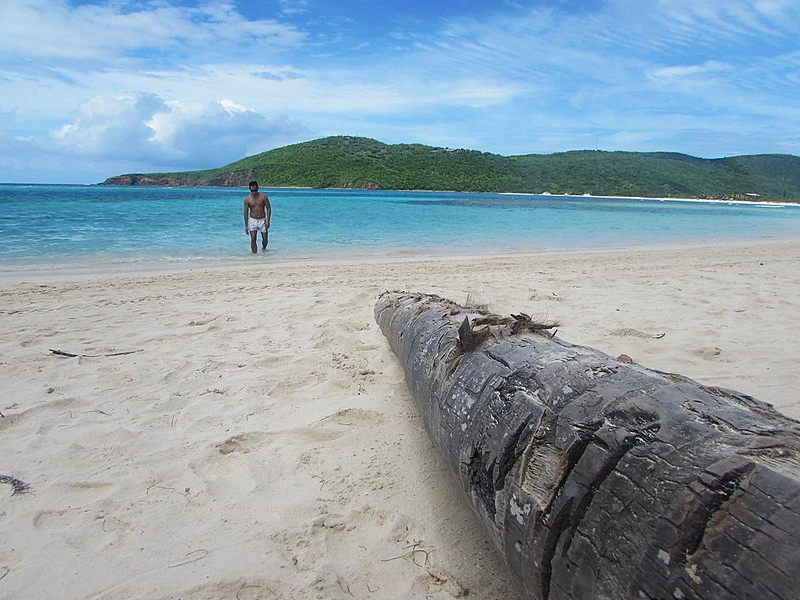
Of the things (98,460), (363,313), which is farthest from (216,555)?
(363,313)

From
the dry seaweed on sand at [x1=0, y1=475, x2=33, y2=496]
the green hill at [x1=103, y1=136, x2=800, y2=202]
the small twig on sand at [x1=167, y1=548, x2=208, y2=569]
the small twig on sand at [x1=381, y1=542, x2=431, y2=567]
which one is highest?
the green hill at [x1=103, y1=136, x2=800, y2=202]

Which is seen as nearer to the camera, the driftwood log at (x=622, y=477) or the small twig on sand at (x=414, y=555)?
the driftwood log at (x=622, y=477)

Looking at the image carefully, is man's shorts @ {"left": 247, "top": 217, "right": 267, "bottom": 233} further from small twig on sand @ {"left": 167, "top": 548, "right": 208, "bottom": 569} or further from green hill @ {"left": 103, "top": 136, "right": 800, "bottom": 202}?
green hill @ {"left": 103, "top": 136, "right": 800, "bottom": 202}

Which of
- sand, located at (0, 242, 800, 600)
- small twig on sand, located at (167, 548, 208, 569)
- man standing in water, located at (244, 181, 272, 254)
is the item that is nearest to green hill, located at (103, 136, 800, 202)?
man standing in water, located at (244, 181, 272, 254)

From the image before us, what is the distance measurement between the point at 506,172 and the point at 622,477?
104 meters

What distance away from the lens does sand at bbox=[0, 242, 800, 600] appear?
209 centimetres

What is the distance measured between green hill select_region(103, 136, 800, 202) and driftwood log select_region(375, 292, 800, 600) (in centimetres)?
9078

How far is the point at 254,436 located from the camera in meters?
3.11

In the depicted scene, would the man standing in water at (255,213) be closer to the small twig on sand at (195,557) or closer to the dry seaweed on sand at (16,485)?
the dry seaweed on sand at (16,485)

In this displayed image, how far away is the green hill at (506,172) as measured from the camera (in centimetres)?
9194

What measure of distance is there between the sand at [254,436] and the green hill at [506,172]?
286 ft

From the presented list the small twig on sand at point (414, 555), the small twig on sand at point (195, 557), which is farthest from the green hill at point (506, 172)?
the small twig on sand at point (195, 557)

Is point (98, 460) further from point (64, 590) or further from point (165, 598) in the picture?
point (165, 598)

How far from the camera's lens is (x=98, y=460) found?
2844 mm
